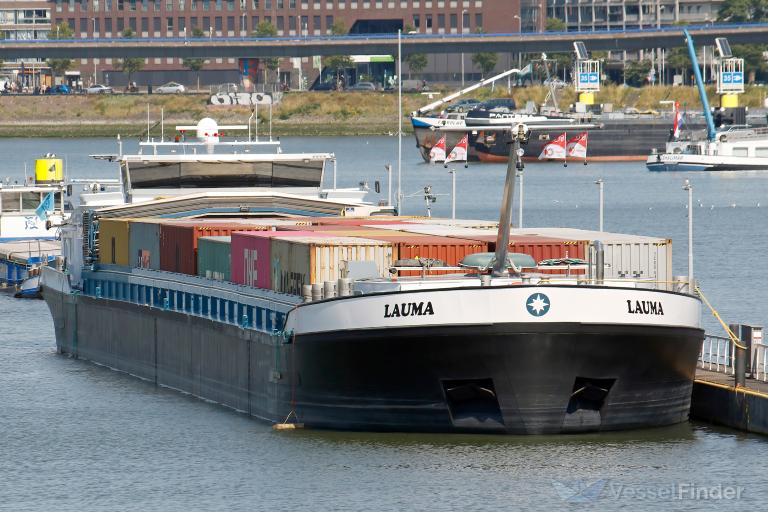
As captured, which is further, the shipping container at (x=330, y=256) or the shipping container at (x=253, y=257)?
the shipping container at (x=253, y=257)

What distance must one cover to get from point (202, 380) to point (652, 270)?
1177 centimetres

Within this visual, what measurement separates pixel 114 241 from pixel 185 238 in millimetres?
6129

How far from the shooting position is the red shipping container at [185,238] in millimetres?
40875

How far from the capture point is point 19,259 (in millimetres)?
73000

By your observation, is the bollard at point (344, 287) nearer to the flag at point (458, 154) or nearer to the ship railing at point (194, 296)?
the ship railing at point (194, 296)

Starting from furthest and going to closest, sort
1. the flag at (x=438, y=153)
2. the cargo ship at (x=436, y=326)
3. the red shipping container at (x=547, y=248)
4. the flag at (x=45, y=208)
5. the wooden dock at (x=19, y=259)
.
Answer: the flag at (x=45, y=208)
the wooden dock at (x=19, y=259)
the flag at (x=438, y=153)
the red shipping container at (x=547, y=248)
the cargo ship at (x=436, y=326)

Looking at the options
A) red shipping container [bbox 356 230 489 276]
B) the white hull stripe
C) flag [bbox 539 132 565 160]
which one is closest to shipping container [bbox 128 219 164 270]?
red shipping container [bbox 356 230 489 276]

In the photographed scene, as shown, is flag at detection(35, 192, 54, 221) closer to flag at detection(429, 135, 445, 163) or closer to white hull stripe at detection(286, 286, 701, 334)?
flag at detection(429, 135, 445, 163)

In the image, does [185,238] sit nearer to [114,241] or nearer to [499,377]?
[114,241]

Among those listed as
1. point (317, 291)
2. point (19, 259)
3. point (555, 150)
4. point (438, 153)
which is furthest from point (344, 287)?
point (19, 259)

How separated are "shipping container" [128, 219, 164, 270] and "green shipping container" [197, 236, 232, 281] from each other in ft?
8.18

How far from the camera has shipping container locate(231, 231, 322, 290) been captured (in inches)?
1467

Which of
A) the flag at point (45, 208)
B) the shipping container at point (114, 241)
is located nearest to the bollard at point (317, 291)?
the shipping container at point (114, 241)

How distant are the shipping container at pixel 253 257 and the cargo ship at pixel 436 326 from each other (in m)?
0.06
